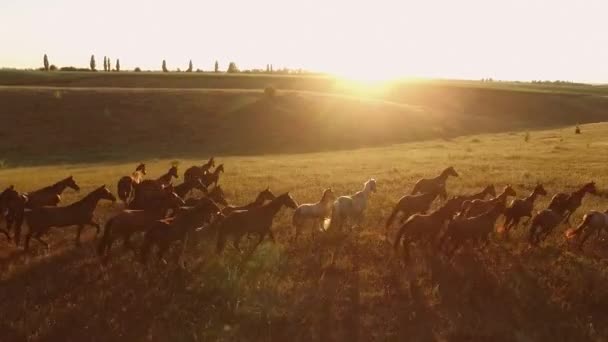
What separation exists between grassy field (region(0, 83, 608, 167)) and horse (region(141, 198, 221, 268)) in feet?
111

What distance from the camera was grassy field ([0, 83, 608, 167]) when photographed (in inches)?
2024

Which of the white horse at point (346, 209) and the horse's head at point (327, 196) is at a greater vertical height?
the horse's head at point (327, 196)

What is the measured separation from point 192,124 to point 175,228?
168ft

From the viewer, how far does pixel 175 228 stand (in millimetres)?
12898

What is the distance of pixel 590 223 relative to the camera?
14312mm

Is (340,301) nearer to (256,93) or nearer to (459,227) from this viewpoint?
(459,227)

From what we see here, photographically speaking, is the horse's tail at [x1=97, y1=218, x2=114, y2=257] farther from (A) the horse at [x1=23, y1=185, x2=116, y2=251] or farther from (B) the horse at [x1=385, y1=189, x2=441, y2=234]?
(B) the horse at [x1=385, y1=189, x2=441, y2=234]

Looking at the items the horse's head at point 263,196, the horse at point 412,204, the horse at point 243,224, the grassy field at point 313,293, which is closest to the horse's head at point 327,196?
the grassy field at point 313,293

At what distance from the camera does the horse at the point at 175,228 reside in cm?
1267

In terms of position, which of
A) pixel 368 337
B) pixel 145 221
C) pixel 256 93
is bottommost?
pixel 368 337

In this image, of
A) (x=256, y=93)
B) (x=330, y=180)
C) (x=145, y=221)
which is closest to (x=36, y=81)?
(x=256, y=93)

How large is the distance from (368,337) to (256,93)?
7380cm

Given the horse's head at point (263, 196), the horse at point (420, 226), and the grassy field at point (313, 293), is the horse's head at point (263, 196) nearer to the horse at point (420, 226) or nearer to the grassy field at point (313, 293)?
the grassy field at point (313, 293)

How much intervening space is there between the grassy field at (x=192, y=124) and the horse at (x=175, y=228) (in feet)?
111
